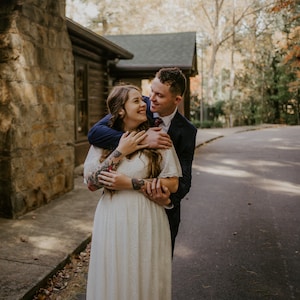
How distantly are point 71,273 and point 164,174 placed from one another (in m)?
2.39

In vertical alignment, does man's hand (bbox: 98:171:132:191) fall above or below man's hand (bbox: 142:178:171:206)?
above

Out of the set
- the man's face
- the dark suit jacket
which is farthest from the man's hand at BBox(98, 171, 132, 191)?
the man's face

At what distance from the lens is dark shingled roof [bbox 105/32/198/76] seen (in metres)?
15.7

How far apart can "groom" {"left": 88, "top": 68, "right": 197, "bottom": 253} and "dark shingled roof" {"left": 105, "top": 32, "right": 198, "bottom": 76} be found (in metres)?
12.8

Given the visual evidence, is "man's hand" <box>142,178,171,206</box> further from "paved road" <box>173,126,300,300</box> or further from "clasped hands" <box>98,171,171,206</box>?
"paved road" <box>173,126,300,300</box>

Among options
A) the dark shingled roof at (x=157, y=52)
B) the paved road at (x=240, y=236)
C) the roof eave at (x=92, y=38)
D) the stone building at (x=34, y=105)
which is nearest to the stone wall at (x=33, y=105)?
the stone building at (x=34, y=105)

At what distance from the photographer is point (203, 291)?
13.2ft

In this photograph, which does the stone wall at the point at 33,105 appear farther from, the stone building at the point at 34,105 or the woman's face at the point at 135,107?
the woman's face at the point at 135,107

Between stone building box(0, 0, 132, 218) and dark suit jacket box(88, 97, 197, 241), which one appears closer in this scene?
dark suit jacket box(88, 97, 197, 241)

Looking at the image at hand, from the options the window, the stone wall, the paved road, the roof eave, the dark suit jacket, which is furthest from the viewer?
the window

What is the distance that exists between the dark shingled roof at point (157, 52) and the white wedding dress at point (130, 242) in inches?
515

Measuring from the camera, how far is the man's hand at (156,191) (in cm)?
248

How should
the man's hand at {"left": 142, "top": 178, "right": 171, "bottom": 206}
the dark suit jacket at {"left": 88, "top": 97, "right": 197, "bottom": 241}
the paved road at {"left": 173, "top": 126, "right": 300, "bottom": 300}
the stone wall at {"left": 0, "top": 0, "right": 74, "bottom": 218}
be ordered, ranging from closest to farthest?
the man's hand at {"left": 142, "top": 178, "right": 171, "bottom": 206}, the dark suit jacket at {"left": 88, "top": 97, "right": 197, "bottom": 241}, the paved road at {"left": 173, "top": 126, "right": 300, "bottom": 300}, the stone wall at {"left": 0, "top": 0, "right": 74, "bottom": 218}

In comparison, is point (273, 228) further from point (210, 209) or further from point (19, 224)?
point (19, 224)
